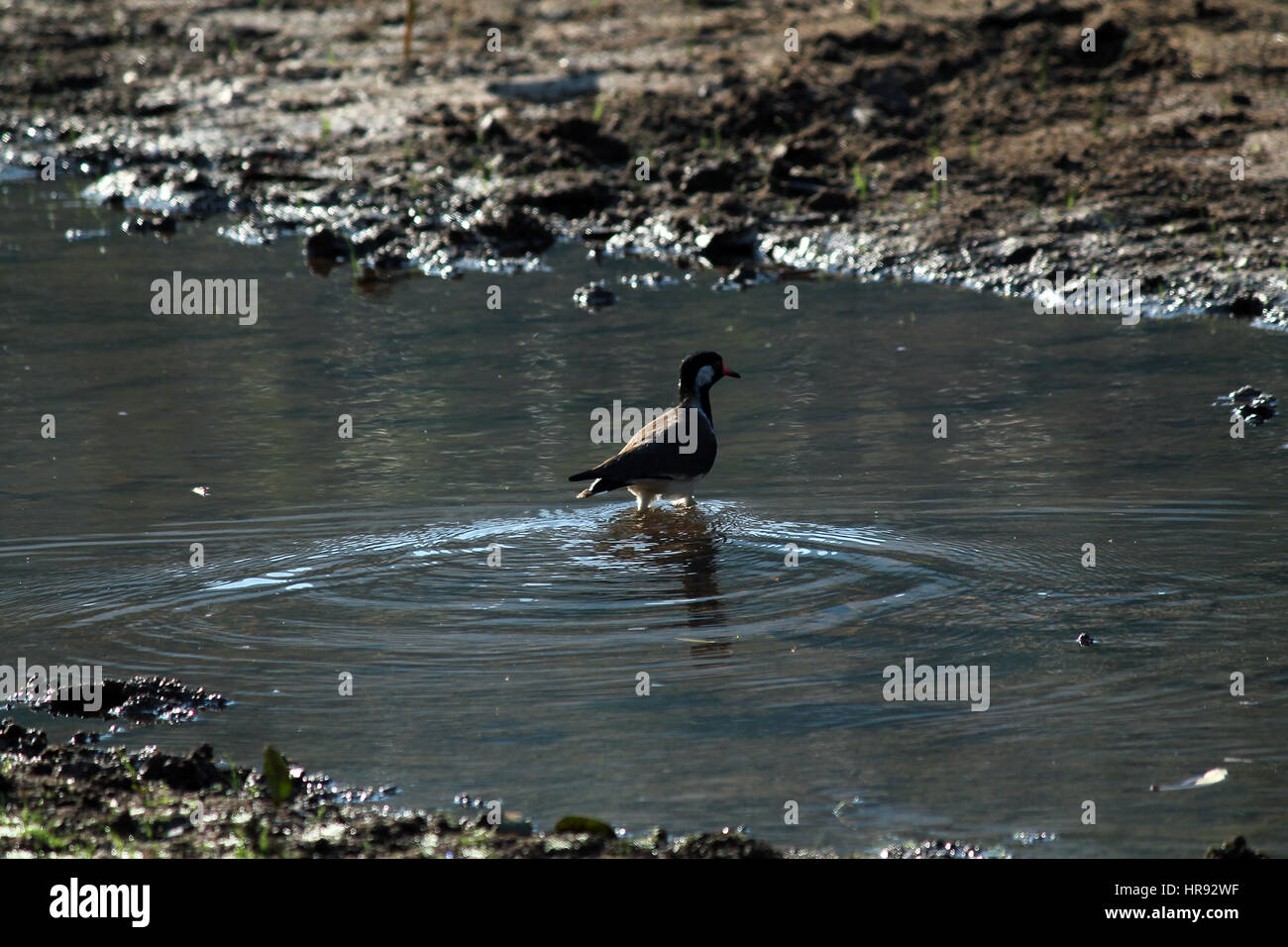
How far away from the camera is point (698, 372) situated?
8.81 meters

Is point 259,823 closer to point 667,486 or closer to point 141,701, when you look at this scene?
point 141,701

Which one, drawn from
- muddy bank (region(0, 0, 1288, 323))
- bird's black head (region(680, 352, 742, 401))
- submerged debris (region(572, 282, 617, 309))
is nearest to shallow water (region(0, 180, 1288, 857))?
submerged debris (region(572, 282, 617, 309))

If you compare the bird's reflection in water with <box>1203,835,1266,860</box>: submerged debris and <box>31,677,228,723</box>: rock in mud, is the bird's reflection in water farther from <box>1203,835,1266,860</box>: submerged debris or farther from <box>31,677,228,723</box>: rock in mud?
<box>1203,835,1266,860</box>: submerged debris

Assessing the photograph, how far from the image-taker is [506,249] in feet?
43.8

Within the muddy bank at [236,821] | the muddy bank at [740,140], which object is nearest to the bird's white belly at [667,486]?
the muddy bank at [236,821]

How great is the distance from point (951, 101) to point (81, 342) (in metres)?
8.30

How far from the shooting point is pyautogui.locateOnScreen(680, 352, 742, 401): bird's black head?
8.80 metres

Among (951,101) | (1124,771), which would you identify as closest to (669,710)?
(1124,771)

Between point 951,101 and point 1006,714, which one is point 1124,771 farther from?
point 951,101

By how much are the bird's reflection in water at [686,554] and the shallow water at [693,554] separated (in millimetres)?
28

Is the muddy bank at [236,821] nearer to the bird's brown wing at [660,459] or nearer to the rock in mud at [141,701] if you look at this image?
the rock in mud at [141,701]

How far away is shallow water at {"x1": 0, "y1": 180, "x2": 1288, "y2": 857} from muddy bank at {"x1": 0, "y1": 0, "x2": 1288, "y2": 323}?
1.02m

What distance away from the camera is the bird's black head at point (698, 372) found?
8797mm

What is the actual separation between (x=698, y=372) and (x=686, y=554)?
5.02 ft
